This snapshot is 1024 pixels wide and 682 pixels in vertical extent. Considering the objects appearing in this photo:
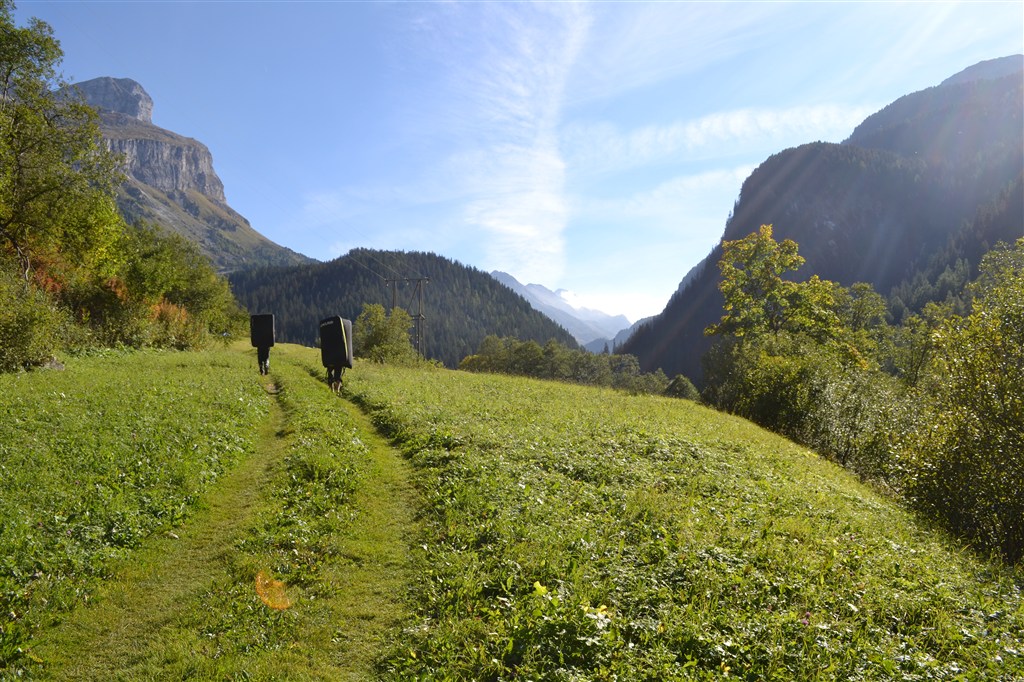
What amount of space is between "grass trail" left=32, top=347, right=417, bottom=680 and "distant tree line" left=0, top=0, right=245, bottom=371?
16.8m

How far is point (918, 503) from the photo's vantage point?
15555mm

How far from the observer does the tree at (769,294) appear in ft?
129

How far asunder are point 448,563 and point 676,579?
13.5 feet

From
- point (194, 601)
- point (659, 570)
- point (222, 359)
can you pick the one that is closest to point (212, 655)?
point (194, 601)

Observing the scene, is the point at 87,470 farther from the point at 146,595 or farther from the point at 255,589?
the point at 255,589

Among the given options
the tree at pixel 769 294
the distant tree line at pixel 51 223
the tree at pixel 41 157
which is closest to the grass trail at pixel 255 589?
the distant tree line at pixel 51 223

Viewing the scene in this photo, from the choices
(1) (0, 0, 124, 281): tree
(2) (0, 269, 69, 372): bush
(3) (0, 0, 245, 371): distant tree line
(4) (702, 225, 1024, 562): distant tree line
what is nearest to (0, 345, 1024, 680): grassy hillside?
(4) (702, 225, 1024, 562): distant tree line

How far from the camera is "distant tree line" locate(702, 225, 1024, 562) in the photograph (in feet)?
45.5

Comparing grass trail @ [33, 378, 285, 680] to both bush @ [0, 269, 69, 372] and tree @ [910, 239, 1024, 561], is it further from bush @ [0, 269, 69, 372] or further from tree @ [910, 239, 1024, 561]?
tree @ [910, 239, 1024, 561]

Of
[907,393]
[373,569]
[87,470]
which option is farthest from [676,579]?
[907,393]

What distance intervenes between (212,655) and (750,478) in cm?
1413

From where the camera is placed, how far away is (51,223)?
2827 centimetres

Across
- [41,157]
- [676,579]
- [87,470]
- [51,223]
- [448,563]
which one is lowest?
[448,563]

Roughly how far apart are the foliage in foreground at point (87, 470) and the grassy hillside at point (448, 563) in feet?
0.20
